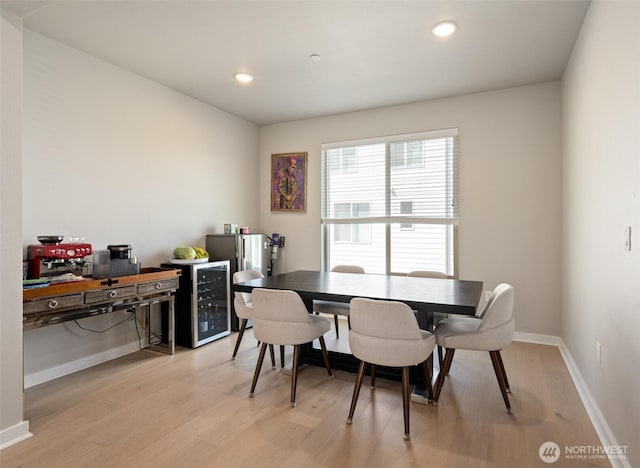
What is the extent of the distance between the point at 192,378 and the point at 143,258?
1.42 m

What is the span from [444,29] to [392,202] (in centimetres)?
219

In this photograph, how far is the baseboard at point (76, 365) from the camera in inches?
112

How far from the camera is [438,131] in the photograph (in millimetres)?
4305

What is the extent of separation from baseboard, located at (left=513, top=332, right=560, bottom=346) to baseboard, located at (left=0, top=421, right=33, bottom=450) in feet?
14.2

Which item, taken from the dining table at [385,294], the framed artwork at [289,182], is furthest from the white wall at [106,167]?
the dining table at [385,294]

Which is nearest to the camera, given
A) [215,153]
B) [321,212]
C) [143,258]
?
[143,258]

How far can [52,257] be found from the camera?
8.76 feet

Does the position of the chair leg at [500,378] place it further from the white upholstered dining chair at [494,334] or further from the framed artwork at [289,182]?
the framed artwork at [289,182]

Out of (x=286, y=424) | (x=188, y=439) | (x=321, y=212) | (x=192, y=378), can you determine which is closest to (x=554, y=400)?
(x=286, y=424)

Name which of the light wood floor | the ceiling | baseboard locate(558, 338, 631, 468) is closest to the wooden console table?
the light wood floor

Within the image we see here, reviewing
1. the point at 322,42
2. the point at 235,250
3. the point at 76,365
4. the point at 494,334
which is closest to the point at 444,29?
the point at 322,42

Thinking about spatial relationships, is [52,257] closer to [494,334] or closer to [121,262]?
[121,262]

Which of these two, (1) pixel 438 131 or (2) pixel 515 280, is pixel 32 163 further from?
(2) pixel 515 280

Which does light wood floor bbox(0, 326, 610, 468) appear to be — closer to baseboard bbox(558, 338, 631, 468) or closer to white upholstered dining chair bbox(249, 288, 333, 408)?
baseboard bbox(558, 338, 631, 468)
